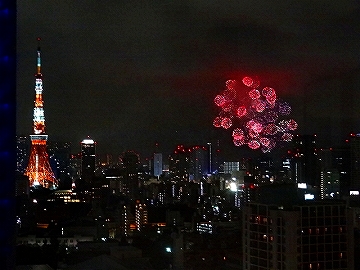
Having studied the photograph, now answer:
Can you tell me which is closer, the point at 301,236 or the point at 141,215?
the point at 301,236

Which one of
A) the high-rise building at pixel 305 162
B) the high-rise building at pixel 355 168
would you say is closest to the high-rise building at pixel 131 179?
the high-rise building at pixel 305 162

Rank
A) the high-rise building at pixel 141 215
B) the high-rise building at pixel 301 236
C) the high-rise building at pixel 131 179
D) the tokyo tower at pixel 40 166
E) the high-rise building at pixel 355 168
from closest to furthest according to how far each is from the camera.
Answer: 1. the high-rise building at pixel 301 236
2. the high-rise building at pixel 355 168
3. the high-rise building at pixel 141 215
4. the tokyo tower at pixel 40 166
5. the high-rise building at pixel 131 179

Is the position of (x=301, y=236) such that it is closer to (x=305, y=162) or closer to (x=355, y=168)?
(x=355, y=168)

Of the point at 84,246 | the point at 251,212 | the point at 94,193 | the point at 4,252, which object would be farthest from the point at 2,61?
the point at 94,193

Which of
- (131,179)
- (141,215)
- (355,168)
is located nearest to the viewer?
(355,168)

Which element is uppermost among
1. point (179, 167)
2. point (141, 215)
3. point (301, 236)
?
point (179, 167)

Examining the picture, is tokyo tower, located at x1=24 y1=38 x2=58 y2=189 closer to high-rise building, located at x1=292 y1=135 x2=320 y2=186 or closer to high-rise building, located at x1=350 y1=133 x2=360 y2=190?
high-rise building, located at x1=292 y1=135 x2=320 y2=186

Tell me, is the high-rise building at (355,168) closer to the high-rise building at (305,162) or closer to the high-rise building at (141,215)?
the high-rise building at (305,162)

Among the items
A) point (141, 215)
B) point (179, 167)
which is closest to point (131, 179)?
point (179, 167)

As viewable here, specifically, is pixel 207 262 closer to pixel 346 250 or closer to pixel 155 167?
pixel 346 250
